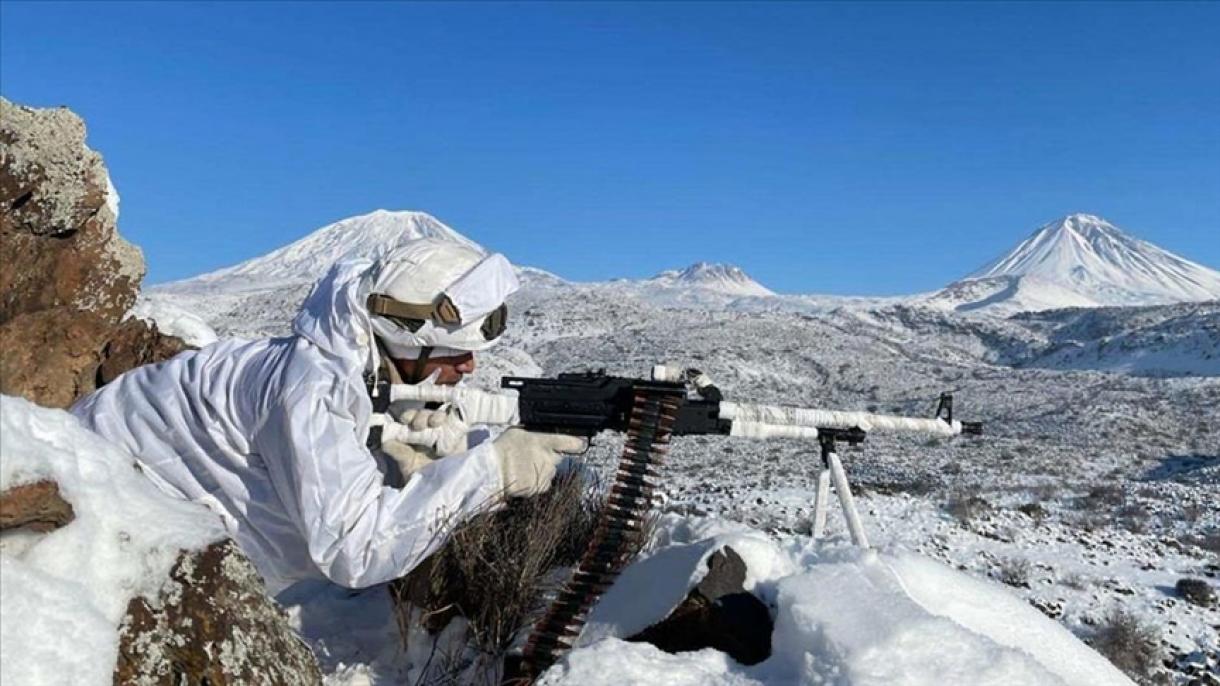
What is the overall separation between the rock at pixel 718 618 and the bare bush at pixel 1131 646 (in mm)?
5089

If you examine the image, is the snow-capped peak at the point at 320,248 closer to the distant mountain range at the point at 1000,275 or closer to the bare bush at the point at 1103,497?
the distant mountain range at the point at 1000,275

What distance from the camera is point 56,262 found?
3.61 m

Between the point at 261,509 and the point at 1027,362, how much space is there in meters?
54.6

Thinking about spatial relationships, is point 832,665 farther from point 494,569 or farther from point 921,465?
point 921,465

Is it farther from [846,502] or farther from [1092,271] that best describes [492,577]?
[1092,271]

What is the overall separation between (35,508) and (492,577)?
180cm

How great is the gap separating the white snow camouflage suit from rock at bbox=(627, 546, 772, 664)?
775mm

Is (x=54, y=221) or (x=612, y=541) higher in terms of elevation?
(x=54, y=221)

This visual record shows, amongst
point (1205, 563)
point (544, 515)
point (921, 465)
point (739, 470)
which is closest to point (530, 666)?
point (544, 515)

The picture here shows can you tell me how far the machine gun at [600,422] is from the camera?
10.7 ft

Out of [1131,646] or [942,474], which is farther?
[942,474]

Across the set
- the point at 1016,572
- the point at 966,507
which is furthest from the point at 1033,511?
the point at 1016,572

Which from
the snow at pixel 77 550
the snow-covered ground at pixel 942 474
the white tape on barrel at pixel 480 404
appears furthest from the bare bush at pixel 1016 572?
the snow at pixel 77 550

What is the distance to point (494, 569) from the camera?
3.52 meters
